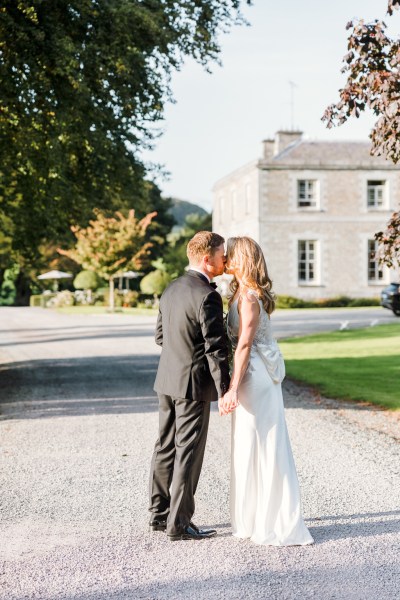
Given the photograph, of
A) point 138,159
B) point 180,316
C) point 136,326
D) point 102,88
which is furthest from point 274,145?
point 180,316

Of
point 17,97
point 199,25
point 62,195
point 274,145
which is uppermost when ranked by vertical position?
point 274,145

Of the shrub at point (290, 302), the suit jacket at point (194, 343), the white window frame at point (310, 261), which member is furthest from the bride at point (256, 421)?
the white window frame at point (310, 261)

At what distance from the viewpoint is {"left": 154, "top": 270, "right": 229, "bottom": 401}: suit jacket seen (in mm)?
4816

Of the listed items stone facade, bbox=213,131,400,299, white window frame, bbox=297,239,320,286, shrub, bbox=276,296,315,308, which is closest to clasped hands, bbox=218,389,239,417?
shrub, bbox=276,296,315,308

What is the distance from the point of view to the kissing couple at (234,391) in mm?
4789

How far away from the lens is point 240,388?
4.90 meters

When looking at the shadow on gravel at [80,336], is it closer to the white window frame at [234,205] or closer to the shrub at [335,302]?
the shrub at [335,302]

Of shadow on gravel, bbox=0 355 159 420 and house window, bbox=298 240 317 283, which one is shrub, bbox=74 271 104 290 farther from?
shadow on gravel, bbox=0 355 159 420

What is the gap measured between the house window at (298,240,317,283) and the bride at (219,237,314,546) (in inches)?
1440

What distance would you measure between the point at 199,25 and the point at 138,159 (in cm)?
269

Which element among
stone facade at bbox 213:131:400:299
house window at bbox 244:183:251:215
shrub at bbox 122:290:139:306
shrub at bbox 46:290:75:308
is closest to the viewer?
stone facade at bbox 213:131:400:299

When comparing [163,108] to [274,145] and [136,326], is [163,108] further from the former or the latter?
[274,145]

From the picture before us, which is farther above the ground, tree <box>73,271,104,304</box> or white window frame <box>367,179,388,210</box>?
white window frame <box>367,179,388,210</box>

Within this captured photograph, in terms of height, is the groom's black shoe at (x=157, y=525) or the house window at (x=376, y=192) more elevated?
the house window at (x=376, y=192)
